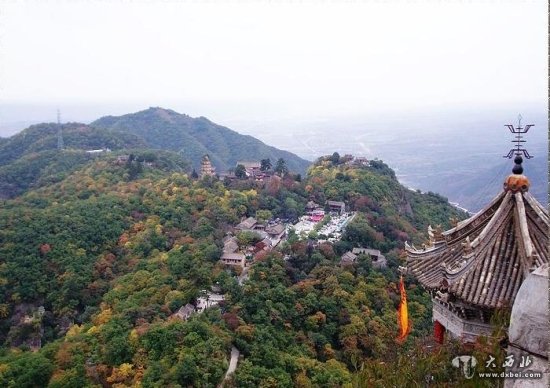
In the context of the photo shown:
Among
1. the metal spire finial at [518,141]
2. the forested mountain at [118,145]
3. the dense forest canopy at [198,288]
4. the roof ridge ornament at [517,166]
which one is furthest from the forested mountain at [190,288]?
the forested mountain at [118,145]

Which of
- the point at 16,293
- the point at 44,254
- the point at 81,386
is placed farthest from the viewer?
the point at 44,254

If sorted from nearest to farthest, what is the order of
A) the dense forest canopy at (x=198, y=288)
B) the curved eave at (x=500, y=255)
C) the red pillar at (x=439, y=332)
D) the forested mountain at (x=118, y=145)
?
the curved eave at (x=500, y=255) → the red pillar at (x=439, y=332) → the dense forest canopy at (x=198, y=288) → the forested mountain at (x=118, y=145)

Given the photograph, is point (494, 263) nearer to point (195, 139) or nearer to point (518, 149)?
point (518, 149)

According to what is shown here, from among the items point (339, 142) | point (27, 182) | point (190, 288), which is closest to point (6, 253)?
point (190, 288)

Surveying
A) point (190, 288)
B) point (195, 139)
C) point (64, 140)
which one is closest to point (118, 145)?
point (64, 140)

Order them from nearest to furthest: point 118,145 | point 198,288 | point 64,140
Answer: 1. point 198,288
2. point 64,140
3. point 118,145

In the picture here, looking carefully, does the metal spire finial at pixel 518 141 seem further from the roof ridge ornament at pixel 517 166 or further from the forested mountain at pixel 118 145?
the forested mountain at pixel 118 145

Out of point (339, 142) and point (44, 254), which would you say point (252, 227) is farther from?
point (339, 142)
